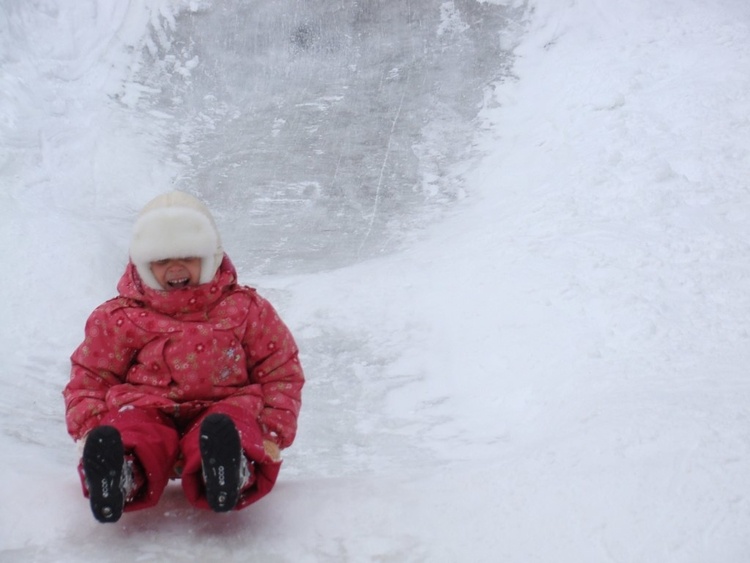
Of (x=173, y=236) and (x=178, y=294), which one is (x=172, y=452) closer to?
(x=178, y=294)

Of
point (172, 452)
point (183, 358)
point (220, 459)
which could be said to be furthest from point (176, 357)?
point (220, 459)

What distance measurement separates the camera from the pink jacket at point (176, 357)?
230cm

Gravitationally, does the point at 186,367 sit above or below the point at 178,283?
below

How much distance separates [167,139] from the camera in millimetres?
6695

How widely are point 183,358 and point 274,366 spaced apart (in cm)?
26

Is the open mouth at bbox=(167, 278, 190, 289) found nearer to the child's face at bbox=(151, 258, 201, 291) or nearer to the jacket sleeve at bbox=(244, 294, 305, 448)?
the child's face at bbox=(151, 258, 201, 291)

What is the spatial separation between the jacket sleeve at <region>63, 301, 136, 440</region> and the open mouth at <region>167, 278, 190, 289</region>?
0.17m

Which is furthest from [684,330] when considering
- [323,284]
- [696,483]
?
[323,284]

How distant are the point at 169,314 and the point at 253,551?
27.1 inches

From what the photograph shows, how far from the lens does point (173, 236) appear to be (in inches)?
89.7

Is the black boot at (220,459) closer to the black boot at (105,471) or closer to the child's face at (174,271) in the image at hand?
the black boot at (105,471)

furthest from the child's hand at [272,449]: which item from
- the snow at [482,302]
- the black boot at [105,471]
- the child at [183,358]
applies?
the black boot at [105,471]

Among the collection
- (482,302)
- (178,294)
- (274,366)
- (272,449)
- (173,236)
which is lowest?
(482,302)

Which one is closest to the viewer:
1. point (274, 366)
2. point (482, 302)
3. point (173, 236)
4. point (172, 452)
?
point (172, 452)
